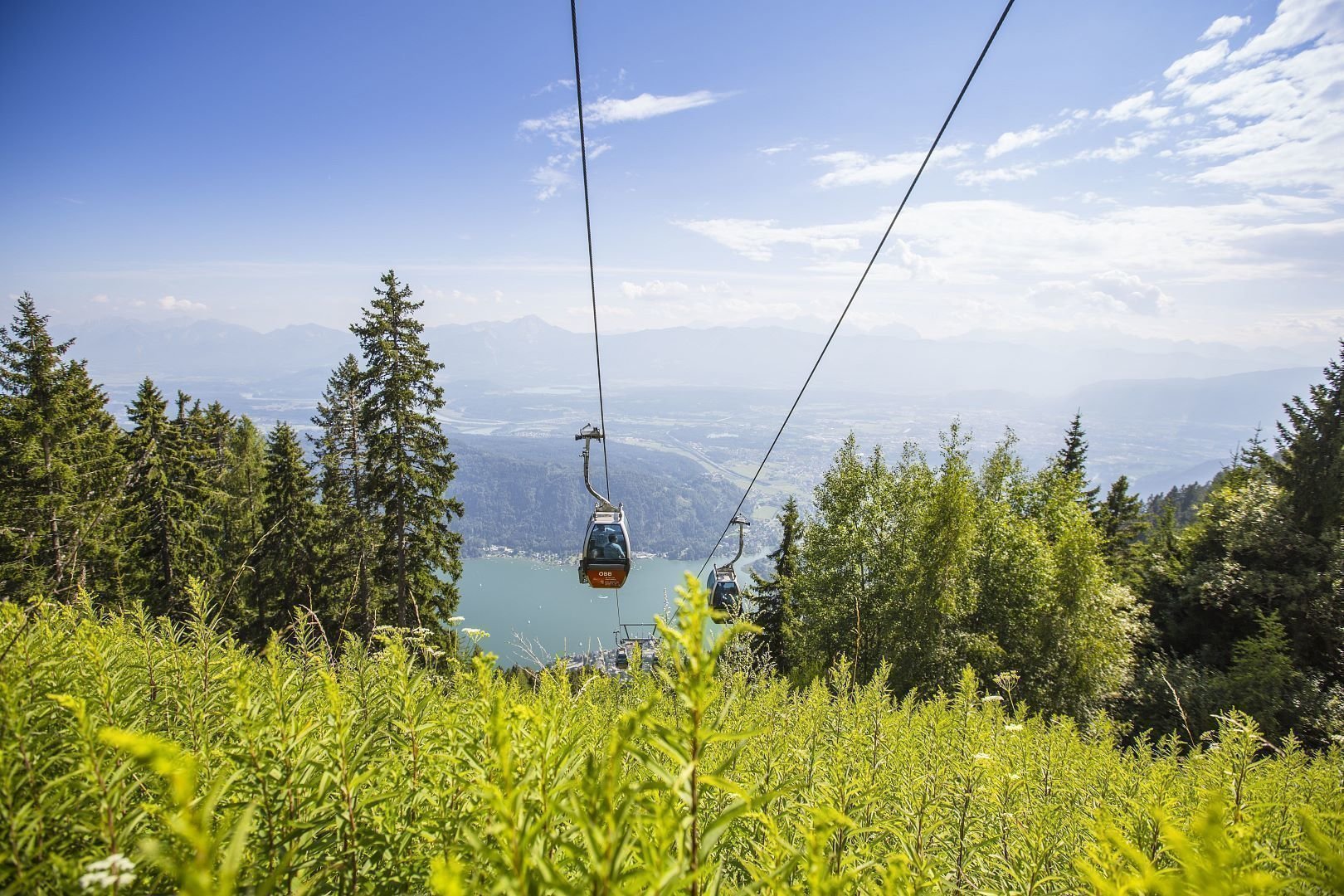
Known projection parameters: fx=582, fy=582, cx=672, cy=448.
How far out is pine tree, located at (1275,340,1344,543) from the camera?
17359 millimetres

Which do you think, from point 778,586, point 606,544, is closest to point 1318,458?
point 778,586

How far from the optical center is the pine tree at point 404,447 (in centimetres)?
1800

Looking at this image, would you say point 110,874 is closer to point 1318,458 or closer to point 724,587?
point 724,587

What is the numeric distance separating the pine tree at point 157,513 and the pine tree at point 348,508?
4.68 meters

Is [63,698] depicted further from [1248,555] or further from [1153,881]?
[1248,555]

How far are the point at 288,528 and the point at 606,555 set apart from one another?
1682 cm

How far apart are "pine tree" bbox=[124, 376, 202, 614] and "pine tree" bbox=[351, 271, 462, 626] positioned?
8.58 m

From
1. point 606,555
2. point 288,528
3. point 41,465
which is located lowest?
point 288,528

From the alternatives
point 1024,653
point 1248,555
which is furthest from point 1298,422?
point 1024,653

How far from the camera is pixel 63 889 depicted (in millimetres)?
1161

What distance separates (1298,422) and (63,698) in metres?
27.7

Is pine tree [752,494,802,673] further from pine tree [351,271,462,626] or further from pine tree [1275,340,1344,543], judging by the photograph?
pine tree [1275,340,1344,543]

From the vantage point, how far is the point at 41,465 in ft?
55.8

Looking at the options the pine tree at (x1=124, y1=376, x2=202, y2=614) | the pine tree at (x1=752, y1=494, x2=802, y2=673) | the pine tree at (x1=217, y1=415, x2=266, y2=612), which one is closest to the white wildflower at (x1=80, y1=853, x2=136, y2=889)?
the pine tree at (x1=752, y1=494, x2=802, y2=673)
